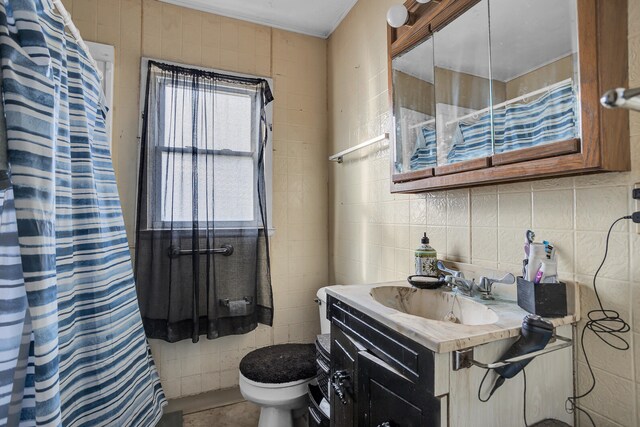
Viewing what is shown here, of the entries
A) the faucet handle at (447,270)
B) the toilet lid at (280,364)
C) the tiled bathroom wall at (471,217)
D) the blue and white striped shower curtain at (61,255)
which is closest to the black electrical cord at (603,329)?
the tiled bathroom wall at (471,217)

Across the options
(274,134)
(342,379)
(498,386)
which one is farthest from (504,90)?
(274,134)

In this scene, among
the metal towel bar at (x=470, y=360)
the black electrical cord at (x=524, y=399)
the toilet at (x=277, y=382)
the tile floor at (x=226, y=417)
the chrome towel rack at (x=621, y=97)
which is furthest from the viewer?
the tile floor at (x=226, y=417)

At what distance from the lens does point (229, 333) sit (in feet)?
6.31

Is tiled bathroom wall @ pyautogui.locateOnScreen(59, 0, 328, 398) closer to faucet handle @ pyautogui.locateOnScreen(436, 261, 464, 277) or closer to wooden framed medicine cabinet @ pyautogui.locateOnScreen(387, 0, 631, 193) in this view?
wooden framed medicine cabinet @ pyautogui.locateOnScreen(387, 0, 631, 193)

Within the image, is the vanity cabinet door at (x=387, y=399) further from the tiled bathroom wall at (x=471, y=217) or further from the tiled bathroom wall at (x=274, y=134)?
the tiled bathroom wall at (x=274, y=134)

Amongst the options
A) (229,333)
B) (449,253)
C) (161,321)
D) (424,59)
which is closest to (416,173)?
(449,253)

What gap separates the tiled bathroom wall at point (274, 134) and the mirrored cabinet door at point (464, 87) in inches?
46.0

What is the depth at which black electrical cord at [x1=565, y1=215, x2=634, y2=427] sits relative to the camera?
0.78m

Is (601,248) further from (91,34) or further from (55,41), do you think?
(91,34)

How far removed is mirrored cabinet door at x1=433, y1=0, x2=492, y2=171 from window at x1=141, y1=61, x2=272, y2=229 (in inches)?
47.2

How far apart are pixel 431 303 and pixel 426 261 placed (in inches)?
6.4

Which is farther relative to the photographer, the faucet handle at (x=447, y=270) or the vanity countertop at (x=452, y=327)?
the faucet handle at (x=447, y=270)

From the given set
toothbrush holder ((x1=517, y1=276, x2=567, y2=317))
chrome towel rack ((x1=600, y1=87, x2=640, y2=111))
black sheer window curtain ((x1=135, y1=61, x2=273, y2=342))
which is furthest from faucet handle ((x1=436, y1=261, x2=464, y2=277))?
black sheer window curtain ((x1=135, y1=61, x2=273, y2=342))

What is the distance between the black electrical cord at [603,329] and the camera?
2.55 ft
